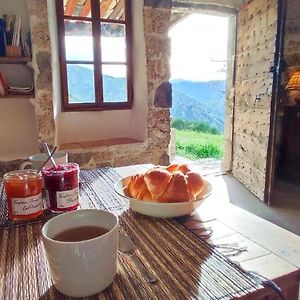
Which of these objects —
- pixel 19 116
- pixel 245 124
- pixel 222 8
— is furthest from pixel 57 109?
pixel 222 8

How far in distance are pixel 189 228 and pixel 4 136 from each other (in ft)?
6.41

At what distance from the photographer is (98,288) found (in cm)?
44

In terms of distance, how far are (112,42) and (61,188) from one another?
193cm

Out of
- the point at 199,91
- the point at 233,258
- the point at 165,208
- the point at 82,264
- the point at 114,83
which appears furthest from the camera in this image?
the point at 199,91

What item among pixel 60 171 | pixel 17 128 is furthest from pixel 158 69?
pixel 60 171

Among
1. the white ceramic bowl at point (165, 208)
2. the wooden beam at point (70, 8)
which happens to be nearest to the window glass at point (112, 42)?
the wooden beam at point (70, 8)

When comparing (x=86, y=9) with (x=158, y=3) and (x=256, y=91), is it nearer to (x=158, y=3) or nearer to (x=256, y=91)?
(x=158, y=3)

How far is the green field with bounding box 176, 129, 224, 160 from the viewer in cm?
502

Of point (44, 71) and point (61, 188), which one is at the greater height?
point (44, 71)

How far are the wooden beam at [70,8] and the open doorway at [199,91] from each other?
1903 millimetres

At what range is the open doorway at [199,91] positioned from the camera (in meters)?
4.39

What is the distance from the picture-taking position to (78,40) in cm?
227

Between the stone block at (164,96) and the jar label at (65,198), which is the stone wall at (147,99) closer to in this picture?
the stone block at (164,96)

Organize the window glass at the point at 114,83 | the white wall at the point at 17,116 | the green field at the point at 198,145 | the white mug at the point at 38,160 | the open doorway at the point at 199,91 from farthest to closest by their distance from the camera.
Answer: the green field at the point at 198,145 → the open doorway at the point at 199,91 → the window glass at the point at 114,83 → the white wall at the point at 17,116 → the white mug at the point at 38,160
